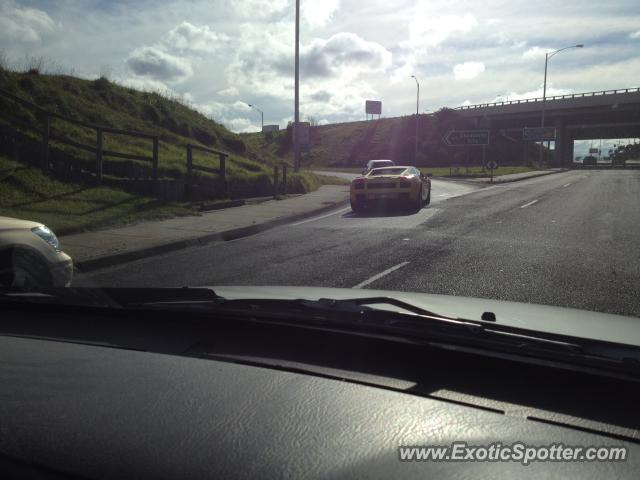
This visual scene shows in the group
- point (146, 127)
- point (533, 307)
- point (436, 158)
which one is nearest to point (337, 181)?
point (146, 127)

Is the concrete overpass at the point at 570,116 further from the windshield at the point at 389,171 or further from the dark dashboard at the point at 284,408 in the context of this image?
the dark dashboard at the point at 284,408

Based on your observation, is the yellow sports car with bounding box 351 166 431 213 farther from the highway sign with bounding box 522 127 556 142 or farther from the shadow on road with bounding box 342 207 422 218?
the highway sign with bounding box 522 127 556 142

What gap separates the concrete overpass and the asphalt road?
6871 cm

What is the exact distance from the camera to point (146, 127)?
22.7m

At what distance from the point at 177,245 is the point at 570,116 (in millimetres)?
83878

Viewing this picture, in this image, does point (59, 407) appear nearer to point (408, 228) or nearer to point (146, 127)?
point (408, 228)

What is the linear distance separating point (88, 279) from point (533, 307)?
6294 millimetres

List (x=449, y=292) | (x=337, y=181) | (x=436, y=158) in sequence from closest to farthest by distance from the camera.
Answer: (x=449, y=292) → (x=337, y=181) → (x=436, y=158)

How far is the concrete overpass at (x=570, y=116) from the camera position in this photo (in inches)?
2943

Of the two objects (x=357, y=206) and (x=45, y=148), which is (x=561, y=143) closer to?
(x=357, y=206)

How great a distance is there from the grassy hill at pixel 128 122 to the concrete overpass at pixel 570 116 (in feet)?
198

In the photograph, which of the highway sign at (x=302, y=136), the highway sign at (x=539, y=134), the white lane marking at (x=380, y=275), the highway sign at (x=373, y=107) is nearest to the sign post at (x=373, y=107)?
the highway sign at (x=373, y=107)

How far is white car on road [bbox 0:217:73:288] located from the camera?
16.4 feet

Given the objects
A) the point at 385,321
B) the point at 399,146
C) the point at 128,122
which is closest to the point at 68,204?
the point at 128,122
